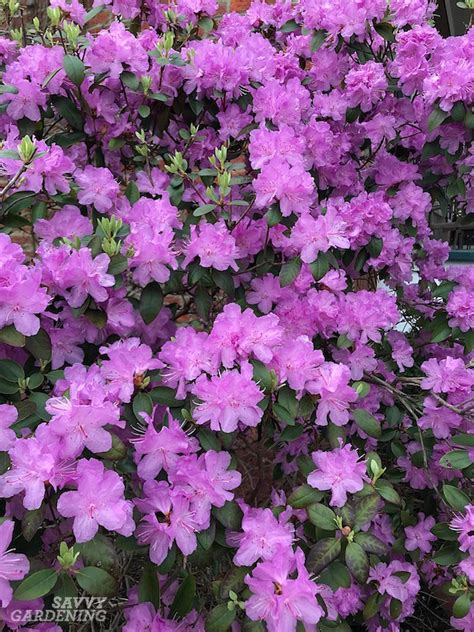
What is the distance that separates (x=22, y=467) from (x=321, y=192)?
120 cm

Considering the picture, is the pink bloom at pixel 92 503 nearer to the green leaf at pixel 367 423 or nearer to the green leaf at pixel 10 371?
the green leaf at pixel 10 371

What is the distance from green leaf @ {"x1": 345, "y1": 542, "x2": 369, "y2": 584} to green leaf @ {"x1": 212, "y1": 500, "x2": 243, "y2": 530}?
20 centimetres

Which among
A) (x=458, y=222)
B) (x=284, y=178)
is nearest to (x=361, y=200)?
(x=284, y=178)

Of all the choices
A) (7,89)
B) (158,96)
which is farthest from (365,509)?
(7,89)

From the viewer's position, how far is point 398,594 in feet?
4.44

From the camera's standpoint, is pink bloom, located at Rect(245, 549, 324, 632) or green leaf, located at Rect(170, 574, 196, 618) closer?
pink bloom, located at Rect(245, 549, 324, 632)

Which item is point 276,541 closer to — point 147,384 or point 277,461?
point 147,384

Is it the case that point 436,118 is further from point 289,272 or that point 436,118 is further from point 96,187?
point 96,187

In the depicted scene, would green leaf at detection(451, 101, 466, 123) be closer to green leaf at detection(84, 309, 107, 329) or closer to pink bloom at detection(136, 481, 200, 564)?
green leaf at detection(84, 309, 107, 329)

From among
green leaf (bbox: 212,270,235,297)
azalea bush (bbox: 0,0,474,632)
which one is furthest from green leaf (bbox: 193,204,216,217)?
green leaf (bbox: 212,270,235,297)

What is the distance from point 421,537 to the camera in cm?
145

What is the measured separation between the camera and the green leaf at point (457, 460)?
119 centimetres

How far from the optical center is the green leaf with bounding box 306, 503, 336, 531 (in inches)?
40.5

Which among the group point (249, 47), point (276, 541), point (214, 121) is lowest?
point (276, 541)
